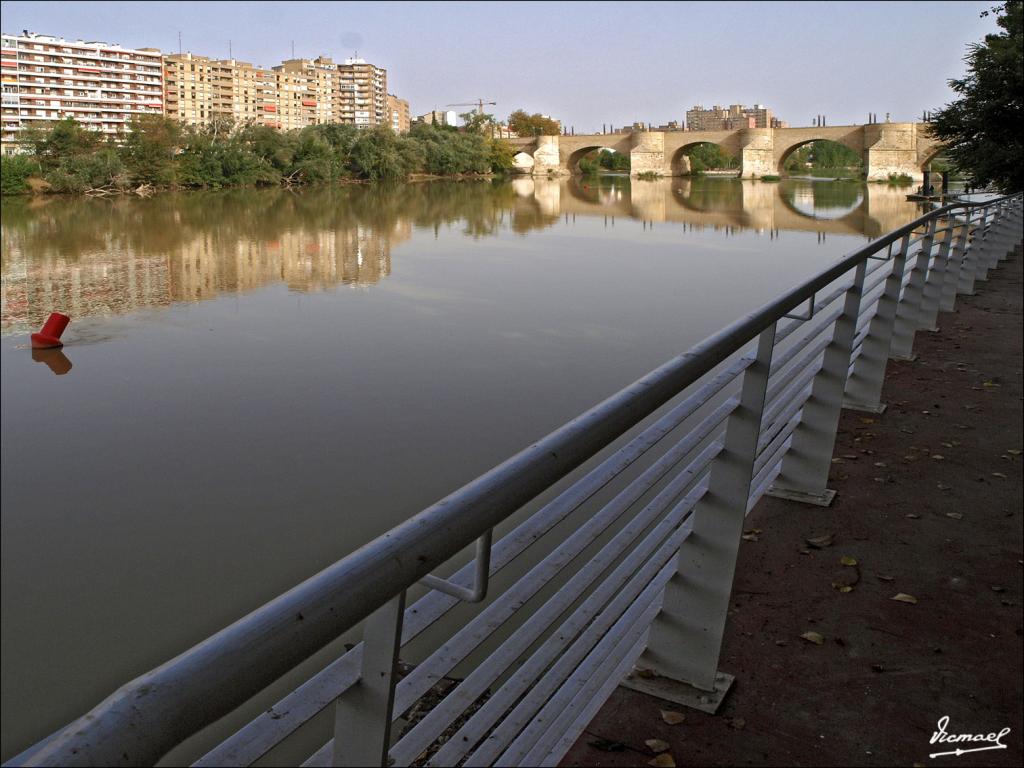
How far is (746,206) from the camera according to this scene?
40188 mm

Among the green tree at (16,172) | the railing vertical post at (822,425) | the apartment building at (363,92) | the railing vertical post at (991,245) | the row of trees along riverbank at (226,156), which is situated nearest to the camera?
the railing vertical post at (822,425)

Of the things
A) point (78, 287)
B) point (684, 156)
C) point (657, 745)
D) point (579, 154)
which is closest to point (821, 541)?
point (657, 745)

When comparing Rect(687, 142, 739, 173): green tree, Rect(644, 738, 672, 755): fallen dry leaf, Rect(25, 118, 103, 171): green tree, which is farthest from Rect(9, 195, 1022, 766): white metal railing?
Rect(687, 142, 739, 173): green tree

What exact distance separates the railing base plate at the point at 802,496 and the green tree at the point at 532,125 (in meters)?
89.9

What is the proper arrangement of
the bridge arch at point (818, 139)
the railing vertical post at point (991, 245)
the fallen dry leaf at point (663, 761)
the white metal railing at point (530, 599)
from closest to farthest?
1. the white metal railing at point (530, 599)
2. the fallen dry leaf at point (663, 761)
3. the railing vertical post at point (991, 245)
4. the bridge arch at point (818, 139)

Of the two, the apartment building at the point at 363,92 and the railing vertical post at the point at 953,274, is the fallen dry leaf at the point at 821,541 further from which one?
the apartment building at the point at 363,92

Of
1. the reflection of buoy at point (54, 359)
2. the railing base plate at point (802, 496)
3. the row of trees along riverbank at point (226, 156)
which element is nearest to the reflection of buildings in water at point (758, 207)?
the row of trees along riverbank at point (226, 156)

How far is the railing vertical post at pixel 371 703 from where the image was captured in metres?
0.87

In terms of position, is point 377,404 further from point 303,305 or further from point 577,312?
point 303,305

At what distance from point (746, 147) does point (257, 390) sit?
6206 centimetres

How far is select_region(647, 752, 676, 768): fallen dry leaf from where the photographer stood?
6.41ft

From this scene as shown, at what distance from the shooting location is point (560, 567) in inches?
55.7

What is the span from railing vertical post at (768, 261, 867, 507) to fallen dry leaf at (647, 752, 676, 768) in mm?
1687

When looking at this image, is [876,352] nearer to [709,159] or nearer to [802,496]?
[802,496]
